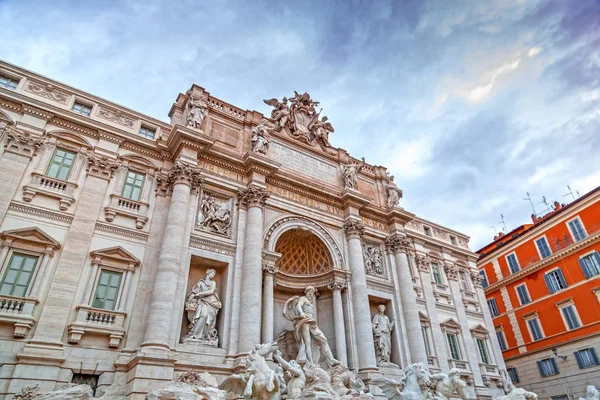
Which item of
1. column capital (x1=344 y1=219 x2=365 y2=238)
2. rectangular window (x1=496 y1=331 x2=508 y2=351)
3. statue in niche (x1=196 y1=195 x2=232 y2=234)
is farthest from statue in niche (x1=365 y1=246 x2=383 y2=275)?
rectangular window (x1=496 y1=331 x2=508 y2=351)

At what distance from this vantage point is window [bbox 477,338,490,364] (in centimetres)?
2206

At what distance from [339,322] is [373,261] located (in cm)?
415

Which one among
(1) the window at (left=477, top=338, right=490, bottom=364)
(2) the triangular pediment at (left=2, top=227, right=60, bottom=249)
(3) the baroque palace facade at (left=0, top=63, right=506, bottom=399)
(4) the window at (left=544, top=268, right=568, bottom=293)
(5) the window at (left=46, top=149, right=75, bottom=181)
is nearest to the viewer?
(3) the baroque palace facade at (left=0, top=63, right=506, bottom=399)

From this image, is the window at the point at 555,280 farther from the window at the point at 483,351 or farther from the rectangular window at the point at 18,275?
the rectangular window at the point at 18,275

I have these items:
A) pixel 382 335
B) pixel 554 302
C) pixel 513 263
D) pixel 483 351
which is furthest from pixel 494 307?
pixel 382 335

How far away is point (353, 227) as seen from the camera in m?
18.9

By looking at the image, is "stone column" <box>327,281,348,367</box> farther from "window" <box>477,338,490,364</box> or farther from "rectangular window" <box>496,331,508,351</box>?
"rectangular window" <box>496,331,508,351</box>

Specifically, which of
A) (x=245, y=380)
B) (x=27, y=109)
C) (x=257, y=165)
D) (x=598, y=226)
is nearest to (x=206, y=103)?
(x=257, y=165)

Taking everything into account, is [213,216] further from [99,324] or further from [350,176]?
[350,176]

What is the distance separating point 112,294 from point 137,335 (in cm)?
159

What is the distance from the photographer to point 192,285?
1425 centimetres

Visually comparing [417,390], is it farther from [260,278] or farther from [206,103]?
[206,103]

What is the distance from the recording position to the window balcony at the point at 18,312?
1068 centimetres

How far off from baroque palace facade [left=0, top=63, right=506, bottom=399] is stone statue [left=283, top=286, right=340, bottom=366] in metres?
0.21
